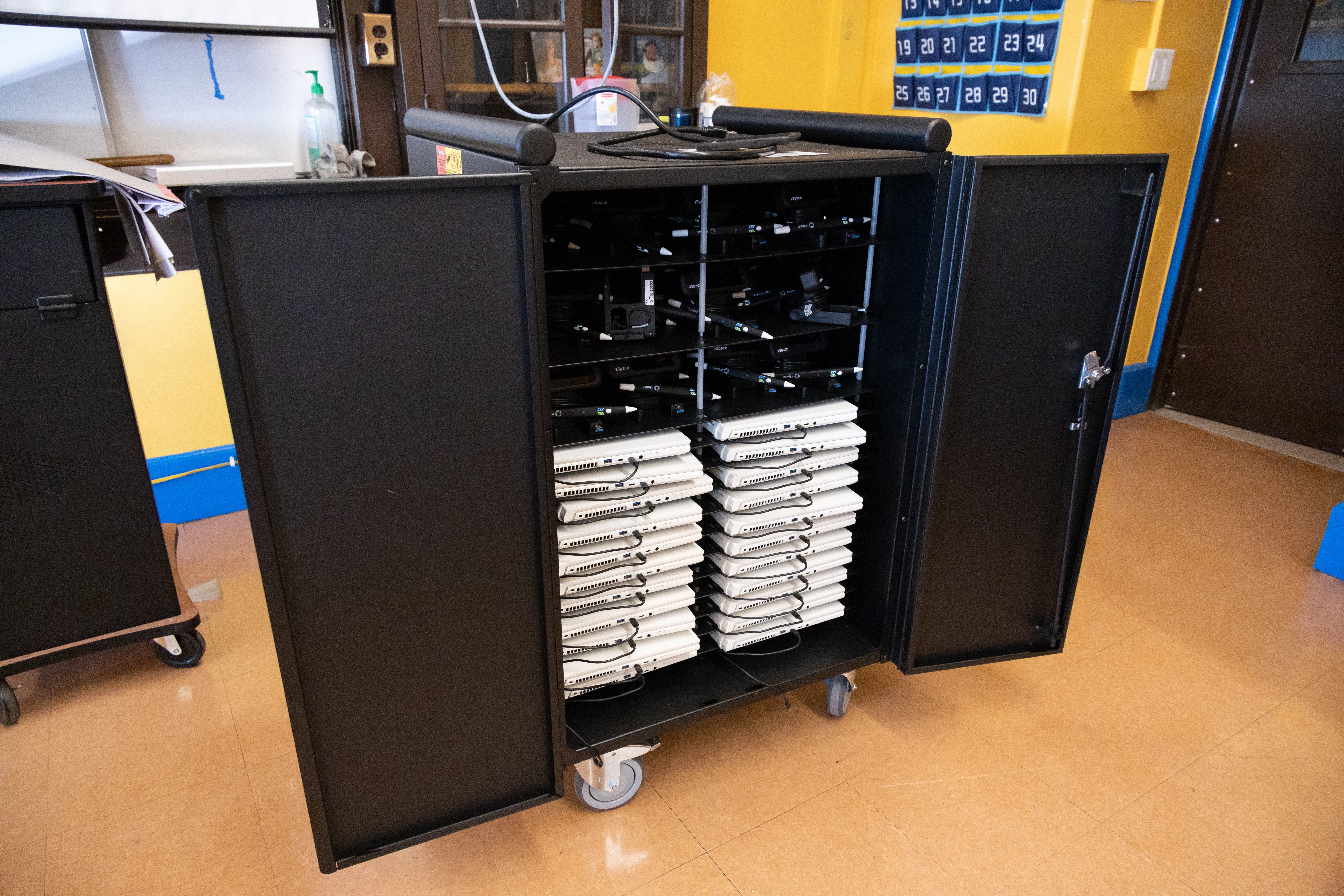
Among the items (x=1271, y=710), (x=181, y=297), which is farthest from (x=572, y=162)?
(x=1271, y=710)

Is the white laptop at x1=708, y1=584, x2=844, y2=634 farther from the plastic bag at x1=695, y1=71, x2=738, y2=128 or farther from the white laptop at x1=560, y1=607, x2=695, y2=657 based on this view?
the plastic bag at x1=695, y1=71, x2=738, y2=128

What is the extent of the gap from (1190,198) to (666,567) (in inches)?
116

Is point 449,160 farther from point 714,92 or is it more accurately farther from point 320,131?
point 714,92

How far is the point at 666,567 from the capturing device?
5.20ft

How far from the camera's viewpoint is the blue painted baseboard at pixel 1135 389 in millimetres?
3545

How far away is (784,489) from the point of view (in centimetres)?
164

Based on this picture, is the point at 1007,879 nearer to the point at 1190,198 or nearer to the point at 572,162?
the point at 572,162

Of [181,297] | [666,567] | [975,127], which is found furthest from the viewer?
[975,127]

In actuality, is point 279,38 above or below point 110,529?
above

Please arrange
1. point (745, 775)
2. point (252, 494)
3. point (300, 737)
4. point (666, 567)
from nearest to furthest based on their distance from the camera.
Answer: point (252, 494) → point (300, 737) → point (666, 567) → point (745, 775)

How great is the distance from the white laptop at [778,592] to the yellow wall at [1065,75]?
168 centimetres

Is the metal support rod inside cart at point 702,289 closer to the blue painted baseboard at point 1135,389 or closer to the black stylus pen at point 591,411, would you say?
the black stylus pen at point 591,411

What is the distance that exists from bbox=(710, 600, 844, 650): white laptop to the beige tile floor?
224mm

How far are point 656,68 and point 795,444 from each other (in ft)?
6.35
